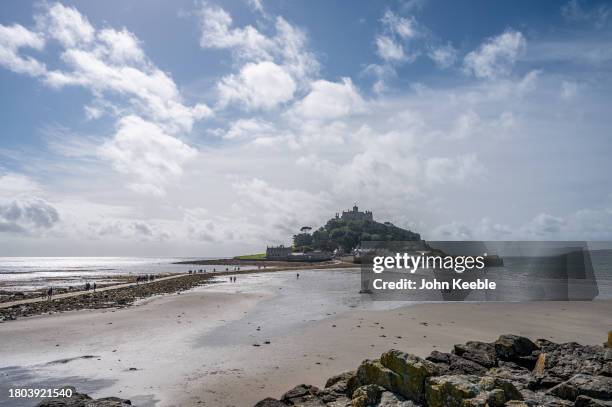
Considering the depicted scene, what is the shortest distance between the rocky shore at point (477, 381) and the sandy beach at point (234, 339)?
269cm

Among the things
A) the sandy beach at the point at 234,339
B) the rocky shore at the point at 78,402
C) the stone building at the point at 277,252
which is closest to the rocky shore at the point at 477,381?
the sandy beach at the point at 234,339

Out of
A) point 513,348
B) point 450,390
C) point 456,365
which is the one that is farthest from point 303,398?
point 513,348

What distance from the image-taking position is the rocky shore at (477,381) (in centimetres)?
862

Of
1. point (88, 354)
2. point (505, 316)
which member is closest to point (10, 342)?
point (88, 354)

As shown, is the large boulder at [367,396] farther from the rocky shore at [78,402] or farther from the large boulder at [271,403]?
the rocky shore at [78,402]

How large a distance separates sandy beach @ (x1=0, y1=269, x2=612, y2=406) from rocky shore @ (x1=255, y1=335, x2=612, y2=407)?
2.69 metres

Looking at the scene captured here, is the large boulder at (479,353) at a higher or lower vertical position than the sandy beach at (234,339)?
higher

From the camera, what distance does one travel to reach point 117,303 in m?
A: 34.9

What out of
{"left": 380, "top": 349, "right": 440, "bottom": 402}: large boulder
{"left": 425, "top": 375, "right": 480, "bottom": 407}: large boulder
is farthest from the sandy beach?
{"left": 425, "top": 375, "right": 480, "bottom": 407}: large boulder

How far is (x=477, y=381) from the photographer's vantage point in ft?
29.3

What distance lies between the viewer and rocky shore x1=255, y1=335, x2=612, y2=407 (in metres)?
8.62

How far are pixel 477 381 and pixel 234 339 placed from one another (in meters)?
13.8

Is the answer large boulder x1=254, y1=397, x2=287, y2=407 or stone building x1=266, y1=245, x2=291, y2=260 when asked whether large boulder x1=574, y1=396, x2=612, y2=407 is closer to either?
large boulder x1=254, y1=397, x2=287, y2=407

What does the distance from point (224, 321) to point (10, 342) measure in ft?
37.9
